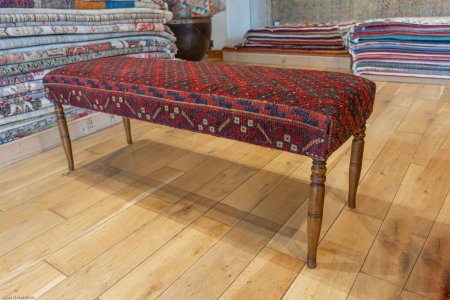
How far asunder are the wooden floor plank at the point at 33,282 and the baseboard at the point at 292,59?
2920 millimetres

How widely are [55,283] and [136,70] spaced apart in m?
0.71

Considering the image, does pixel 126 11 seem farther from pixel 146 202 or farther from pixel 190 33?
pixel 146 202

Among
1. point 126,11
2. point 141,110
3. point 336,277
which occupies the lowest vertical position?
point 336,277

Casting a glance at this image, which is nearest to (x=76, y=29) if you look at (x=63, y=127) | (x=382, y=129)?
(x=63, y=127)

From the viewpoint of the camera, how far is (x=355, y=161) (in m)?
1.07

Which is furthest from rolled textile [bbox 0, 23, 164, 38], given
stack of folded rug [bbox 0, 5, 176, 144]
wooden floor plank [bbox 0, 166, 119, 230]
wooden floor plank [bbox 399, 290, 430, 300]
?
wooden floor plank [bbox 399, 290, 430, 300]

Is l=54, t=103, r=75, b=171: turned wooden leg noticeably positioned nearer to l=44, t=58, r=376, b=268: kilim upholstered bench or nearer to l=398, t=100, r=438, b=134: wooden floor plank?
l=44, t=58, r=376, b=268: kilim upholstered bench

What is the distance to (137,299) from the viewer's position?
0.84m

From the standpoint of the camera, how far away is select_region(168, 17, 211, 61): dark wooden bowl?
289 centimetres

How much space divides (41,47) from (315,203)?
1.46m

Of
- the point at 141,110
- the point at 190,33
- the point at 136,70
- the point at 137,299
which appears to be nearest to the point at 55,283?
the point at 137,299

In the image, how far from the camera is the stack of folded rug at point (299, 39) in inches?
132

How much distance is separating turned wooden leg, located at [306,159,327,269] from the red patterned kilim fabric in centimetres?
4

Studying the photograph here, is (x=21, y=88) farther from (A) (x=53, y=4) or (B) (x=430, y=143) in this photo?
(B) (x=430, y=143)
